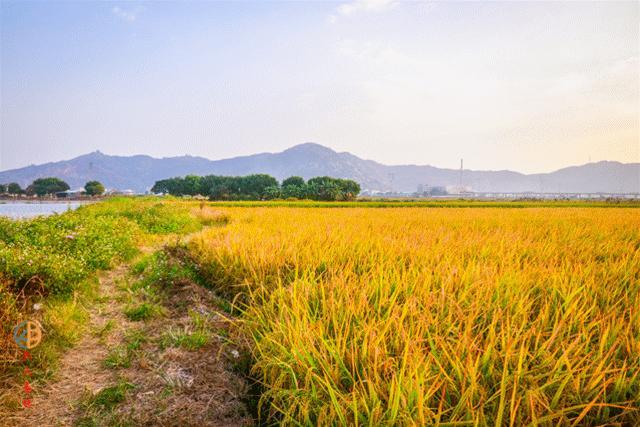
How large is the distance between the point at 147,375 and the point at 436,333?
95.4 inches

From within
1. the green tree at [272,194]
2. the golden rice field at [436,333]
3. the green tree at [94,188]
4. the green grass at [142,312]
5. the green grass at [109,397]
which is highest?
the green tree at [94,188]

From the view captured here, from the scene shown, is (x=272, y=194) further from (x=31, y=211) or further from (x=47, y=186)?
(x=47, y=186)

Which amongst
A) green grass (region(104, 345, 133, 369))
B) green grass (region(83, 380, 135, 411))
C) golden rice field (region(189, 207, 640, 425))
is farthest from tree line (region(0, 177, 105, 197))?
green grass (region(83, 380, 135, 411))

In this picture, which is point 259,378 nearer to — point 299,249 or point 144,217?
point 299,249

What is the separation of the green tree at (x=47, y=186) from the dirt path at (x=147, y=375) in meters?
101

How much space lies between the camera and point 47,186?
8512 cm

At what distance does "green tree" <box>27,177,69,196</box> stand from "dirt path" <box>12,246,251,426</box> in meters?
101

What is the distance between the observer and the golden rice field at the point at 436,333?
5.62 feet

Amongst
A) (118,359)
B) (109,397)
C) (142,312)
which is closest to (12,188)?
(142,312)

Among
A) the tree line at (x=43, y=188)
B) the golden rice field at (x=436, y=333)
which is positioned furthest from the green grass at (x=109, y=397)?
the tree line at (x=43, y=188)

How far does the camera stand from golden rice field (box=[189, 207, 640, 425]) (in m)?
1.71

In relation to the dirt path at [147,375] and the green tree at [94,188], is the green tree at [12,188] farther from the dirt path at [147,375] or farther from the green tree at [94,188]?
the dirt path at [147,375]

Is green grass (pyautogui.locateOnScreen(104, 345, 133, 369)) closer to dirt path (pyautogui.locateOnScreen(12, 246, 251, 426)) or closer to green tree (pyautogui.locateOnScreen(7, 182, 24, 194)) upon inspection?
dirt path (pyautogui.locateOnScreen(12, 246, 251, 426))

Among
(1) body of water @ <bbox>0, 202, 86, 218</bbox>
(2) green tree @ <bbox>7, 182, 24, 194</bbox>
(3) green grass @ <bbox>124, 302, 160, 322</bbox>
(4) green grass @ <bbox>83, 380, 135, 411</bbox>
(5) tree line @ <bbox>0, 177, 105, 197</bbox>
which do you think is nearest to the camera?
(4) green grass @ <bbox>83, 380, 135, 411</bbox>
